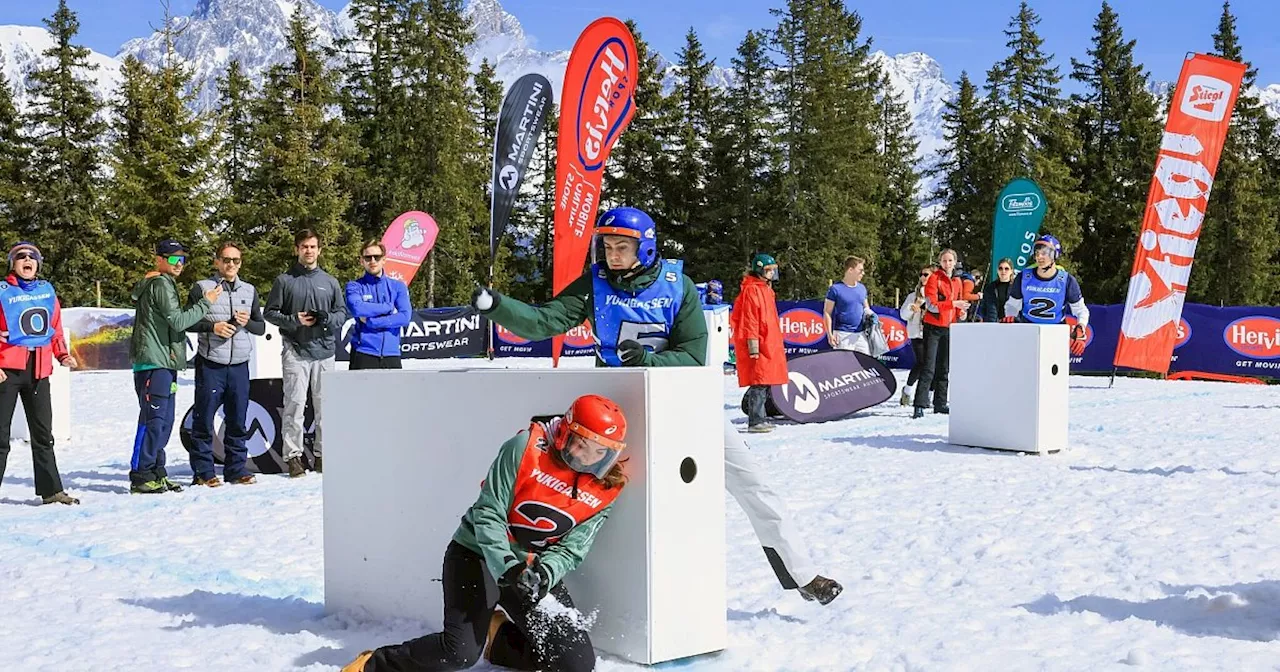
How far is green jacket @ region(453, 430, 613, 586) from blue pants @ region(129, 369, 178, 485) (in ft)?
15.4

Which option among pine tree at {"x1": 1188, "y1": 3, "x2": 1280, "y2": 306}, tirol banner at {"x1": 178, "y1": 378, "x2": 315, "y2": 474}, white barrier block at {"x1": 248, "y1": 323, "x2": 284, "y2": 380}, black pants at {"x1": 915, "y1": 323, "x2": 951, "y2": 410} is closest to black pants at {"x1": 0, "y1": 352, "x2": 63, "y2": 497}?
tirol banner at {"x1": 178, "y1": 378, "x2": 315, "y2": 474}

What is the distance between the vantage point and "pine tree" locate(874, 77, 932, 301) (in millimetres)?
52125

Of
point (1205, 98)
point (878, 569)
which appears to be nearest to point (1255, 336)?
point (1205, 98)

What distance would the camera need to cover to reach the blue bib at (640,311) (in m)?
4.05

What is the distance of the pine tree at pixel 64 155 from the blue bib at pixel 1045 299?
3857 cm

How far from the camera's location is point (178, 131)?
36000mm

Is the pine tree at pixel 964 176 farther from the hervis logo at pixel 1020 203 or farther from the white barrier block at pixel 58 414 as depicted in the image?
the white barrier block at pixel 58 414

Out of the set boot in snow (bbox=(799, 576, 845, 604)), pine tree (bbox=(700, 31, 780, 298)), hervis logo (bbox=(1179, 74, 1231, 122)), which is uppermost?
pine tree (bbox=(700, 31, 780, 298))

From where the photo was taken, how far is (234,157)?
47.8 m

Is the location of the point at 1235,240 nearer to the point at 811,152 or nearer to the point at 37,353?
the point at 811,152

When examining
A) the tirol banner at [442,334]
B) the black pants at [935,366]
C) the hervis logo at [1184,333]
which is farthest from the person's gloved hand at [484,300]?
the tirol banner at [442,334]

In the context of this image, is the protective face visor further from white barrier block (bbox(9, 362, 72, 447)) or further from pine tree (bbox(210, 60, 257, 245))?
pine tree (bbox(210, 60, 257, 245))

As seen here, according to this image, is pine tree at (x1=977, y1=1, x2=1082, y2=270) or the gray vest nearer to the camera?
the gray vest

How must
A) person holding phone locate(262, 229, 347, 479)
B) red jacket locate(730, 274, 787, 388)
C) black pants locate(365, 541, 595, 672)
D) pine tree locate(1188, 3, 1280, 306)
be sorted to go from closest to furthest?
black pants locate(365, 541, 595, 672), person holding phone locate(262, 229, 347, 479), red jacket locate(730, 274, 787, 388), pine tree locate(1188, 3, 1280, 306)
